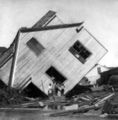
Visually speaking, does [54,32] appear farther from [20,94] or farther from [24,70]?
[20,94]

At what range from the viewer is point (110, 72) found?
169 ft

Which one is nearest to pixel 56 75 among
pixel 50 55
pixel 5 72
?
pixel 50 55

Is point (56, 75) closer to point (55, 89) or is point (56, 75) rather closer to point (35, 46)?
point (55, 89)

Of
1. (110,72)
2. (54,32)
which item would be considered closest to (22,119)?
(54,32)

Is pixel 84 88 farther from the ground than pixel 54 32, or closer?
closer

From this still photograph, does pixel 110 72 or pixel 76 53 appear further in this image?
pixel 110 72

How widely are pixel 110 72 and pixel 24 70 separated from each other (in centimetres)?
1709

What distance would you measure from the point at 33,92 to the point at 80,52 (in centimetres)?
655

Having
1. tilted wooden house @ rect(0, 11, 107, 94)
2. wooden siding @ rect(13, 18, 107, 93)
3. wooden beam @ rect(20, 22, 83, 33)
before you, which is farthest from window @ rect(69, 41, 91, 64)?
wooden beam @ rect(20, 22, 83, 33)

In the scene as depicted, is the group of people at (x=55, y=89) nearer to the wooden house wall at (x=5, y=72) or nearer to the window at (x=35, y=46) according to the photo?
the window at (x=35, y=46)

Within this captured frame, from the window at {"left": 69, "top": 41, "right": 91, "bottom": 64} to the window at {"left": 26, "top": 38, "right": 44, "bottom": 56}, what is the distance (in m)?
3.27

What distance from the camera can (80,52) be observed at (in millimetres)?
40719

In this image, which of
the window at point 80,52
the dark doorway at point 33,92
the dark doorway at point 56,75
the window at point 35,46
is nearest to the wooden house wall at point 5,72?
the dark doorway at point 33,92

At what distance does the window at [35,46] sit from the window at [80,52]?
327cm
